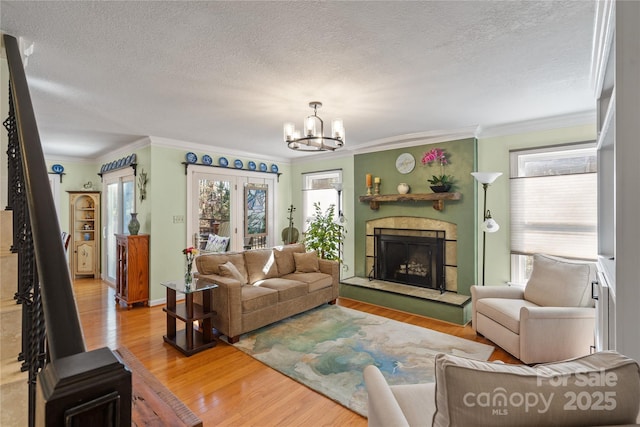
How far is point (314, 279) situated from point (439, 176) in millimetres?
2293

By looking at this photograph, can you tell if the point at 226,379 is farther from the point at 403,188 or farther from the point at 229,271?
the point at 403,188

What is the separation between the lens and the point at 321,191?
A: 6.11 m

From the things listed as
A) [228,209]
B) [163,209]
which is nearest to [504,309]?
[228,209]

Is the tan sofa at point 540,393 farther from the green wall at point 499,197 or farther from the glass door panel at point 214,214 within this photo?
the glass door panel at point 214,214

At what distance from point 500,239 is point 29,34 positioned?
495 cm

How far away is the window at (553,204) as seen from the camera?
351 cm

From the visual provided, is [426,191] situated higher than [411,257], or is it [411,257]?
[426,191]

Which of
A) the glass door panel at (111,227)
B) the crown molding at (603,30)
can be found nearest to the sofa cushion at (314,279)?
the crown molding at (603,30)

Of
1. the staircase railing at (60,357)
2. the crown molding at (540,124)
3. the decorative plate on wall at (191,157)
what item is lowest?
the staircase railing at (60,357)

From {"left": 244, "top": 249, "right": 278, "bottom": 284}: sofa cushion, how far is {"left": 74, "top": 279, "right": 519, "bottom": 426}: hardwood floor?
101 centimetres

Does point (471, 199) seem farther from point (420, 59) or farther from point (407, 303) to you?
point (420, 59)

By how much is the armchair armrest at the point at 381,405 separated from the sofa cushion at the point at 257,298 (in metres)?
2.09

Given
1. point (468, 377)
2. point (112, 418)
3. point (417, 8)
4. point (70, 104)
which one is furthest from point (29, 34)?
point (468, 377)

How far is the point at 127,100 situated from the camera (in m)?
3.05
